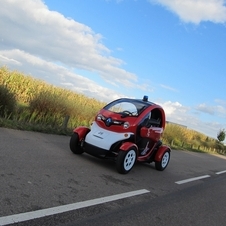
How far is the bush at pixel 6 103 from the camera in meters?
10.4

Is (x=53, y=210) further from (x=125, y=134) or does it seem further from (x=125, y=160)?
(x=125, y=134)

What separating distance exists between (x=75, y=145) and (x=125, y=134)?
1.33 metres

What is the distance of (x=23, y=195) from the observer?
4086 millimetres

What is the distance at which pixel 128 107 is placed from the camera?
741cm

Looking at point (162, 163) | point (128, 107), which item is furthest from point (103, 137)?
point (162, 163)

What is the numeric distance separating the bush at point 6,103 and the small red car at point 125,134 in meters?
4.08

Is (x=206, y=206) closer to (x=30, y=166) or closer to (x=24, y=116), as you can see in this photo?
(x=30, y=166)

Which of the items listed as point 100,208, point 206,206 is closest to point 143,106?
point 206,206

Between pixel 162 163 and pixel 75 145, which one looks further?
pixel 162 163

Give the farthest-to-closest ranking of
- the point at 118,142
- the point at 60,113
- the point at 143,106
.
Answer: the point at 60,113 → the point at 143,106 → the point at 118,142

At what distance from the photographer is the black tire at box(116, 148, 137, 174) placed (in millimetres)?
6457

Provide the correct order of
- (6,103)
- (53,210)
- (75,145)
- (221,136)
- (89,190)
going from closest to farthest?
(53,210)
(89,190)
(75,145)
(6,103)
(221,136)

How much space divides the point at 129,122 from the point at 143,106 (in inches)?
27.3

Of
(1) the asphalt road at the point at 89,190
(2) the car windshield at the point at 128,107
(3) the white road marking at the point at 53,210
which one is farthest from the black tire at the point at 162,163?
(3) the white road marking at the point at 53,210
